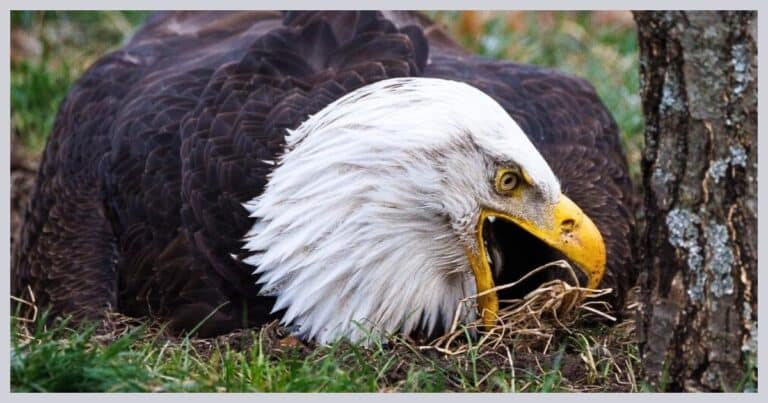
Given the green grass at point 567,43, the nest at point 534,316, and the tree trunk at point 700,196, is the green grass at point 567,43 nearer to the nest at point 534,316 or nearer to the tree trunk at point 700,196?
the nest at point 534,316

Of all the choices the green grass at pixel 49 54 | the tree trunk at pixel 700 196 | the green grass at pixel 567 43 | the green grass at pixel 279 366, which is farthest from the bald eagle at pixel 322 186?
the green grass at pixel 567 43

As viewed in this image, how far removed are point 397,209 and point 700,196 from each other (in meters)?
1.47

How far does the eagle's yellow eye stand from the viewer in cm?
566

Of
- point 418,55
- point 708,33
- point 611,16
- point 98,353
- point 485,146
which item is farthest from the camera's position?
point 611,16

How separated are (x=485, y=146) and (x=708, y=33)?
1.34 m

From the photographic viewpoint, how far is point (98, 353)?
4918 millimetres

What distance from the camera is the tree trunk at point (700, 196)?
4.52 metres

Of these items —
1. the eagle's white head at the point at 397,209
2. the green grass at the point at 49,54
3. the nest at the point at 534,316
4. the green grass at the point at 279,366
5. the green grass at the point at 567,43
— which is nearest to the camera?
the green grass at the point at 279,366

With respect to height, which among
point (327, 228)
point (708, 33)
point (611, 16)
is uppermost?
point (611, 16)

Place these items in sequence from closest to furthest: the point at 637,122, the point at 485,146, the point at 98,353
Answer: the point at 98,353 < the point at 485,146 < the point at 637,122

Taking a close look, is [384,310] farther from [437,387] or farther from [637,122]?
[637,122]

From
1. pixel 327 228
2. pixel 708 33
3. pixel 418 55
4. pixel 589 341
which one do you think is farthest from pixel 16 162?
pixel 708 33

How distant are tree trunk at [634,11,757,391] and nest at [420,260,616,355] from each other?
3.20ft

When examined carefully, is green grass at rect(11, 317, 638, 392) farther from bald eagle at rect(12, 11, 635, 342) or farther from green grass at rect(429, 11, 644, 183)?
green grass at rect(429, 11, 644, 183)
